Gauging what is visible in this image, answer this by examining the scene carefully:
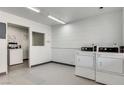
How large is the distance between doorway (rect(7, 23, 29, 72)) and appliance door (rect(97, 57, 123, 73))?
386cm

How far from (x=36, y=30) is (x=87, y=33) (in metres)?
2.92

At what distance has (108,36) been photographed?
11.3 feet

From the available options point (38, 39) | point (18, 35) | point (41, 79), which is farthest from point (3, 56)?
point (18, 35)

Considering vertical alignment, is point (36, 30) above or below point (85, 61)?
above

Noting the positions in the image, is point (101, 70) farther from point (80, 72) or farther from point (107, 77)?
point (80, 72)

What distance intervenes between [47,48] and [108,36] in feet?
12.3

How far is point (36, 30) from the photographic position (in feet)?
15.5

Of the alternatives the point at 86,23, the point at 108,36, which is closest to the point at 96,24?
the point at 86,23

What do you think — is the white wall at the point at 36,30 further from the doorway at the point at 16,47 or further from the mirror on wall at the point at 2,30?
the doorway at the point at 16,47

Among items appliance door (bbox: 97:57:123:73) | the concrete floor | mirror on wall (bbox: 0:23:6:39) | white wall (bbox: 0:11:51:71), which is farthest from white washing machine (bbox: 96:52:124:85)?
mirror on wall (bbox: 0:23:6:39)

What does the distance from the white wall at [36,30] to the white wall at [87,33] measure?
443 mm

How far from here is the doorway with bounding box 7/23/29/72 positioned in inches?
185

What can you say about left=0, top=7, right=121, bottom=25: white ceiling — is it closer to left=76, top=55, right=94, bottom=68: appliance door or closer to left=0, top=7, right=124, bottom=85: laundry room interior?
left=0, top=7, right=124, bottom=85: laundry room interior

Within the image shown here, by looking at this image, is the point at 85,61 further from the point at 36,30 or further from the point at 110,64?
the point at 36,30
